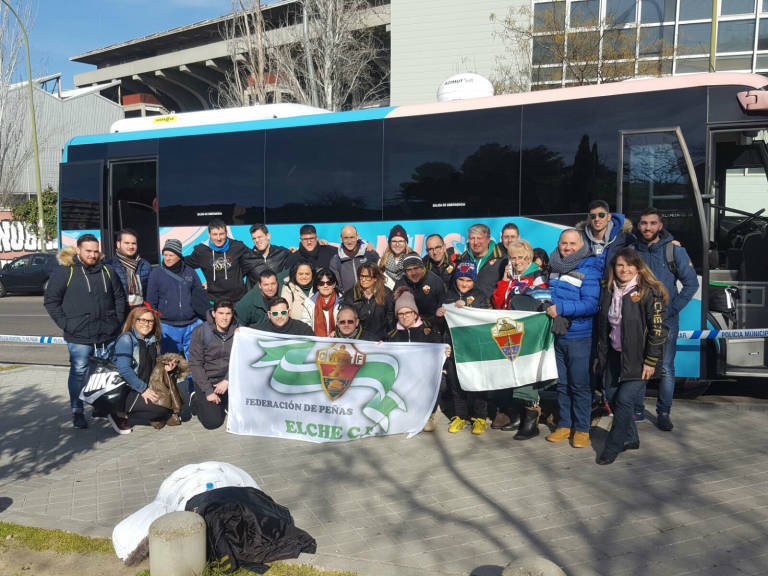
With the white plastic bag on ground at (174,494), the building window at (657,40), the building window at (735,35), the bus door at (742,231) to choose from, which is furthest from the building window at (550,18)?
the white plastic bag on ground at (174,494)

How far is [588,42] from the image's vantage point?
696 inches

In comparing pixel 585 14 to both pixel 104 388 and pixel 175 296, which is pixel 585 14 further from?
pixel 104 388

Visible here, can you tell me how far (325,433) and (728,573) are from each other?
12.5ft

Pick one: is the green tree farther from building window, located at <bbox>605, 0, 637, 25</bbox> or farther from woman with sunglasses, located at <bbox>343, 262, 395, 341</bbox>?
woman with sunglasses, located at <bbox>343, 262, 395, 341</bbox>

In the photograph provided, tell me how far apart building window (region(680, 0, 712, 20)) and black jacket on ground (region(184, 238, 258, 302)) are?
1683 centimetres

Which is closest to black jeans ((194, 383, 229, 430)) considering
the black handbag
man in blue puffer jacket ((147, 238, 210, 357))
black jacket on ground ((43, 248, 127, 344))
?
the black handbag

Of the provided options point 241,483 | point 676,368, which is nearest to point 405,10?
point 676,368

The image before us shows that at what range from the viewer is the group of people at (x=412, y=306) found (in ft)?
19.4

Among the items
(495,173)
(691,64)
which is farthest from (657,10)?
(495,173)

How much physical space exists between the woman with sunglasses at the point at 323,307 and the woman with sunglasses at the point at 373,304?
0.81 feet

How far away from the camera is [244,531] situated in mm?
4086

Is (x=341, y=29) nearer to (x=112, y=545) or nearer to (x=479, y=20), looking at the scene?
(x=479, y=20)

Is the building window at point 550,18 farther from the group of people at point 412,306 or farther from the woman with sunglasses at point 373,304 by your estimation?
the woman with sunglasses at point 373,304

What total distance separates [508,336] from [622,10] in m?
16.9
